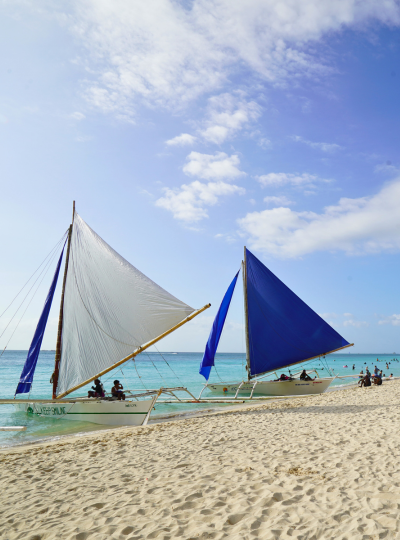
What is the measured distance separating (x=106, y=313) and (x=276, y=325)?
452 inches

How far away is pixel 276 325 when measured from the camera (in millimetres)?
22281

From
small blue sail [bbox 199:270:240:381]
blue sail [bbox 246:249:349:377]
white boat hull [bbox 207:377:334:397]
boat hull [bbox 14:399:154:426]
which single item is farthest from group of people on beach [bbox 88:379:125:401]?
white boat hull [bbox 207:377:334:397]

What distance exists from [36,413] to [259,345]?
12398mm

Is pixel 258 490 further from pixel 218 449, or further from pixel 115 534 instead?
pixel 218 449

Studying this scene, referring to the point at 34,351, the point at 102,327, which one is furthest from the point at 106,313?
the point at 34,351

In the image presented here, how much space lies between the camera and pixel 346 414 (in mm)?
13289

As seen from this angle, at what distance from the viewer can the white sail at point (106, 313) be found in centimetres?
1442

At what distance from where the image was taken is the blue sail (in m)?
21.9

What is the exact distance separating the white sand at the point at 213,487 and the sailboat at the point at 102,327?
12.8 ft

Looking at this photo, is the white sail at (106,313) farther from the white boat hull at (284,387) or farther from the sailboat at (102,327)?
the white boat hull at (284,387)

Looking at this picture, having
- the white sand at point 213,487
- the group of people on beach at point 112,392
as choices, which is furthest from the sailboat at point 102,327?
the white sand at point 213,487

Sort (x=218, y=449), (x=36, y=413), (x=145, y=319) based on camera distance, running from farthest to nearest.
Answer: (x=36, y=413), (x=145, y=319), (x=218, y=449)

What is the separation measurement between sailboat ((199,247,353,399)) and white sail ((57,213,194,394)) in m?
7.12

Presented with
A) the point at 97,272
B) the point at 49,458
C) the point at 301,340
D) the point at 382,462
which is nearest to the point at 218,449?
the point at 382,462
